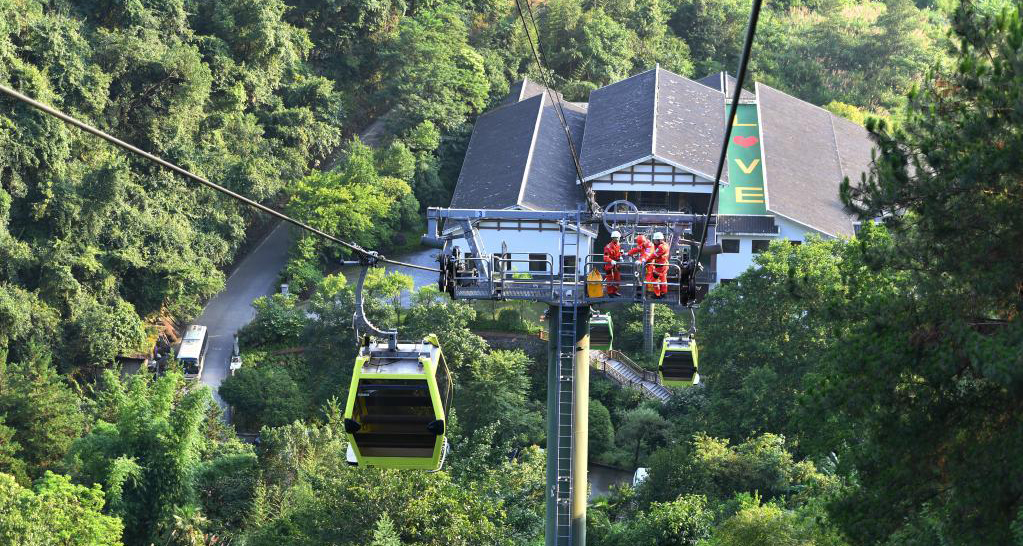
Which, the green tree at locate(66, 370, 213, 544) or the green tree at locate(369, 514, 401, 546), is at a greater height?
the green tree at locate(66, 370, 213, 544)

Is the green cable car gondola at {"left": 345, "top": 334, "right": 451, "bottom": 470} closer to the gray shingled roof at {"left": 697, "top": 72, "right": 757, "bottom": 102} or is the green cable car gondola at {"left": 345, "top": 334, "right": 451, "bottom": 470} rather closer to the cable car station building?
the cable car station building

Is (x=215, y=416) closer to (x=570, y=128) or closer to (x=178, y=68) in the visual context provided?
(x=178, y=68)

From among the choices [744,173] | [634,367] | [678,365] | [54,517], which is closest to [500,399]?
[634,367]

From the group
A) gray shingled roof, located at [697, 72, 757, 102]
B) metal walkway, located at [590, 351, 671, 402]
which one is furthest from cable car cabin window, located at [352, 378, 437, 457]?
gray shingled roof, located at [697, 72, 757, 102]

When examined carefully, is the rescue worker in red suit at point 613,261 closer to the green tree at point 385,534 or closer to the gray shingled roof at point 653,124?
the green tree at point 385,534

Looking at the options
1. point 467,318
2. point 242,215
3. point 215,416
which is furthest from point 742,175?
point 215,416

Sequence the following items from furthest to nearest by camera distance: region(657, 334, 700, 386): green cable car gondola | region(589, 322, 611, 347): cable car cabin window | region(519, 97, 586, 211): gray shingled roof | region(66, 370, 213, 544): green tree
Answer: region(519, 97, 586, 211): gray shingled roof → region(589, 322, 611, 347): cable car cabin window → region(66, 370, 213, 544): green tree → region(657, 334, 700, 386): green cable car gondola

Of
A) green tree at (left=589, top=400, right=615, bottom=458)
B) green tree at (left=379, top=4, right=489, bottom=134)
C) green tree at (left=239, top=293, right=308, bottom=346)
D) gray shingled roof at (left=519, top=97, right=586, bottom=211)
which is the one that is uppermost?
green tree at (left=379, top=4, right=489, bottom=134)

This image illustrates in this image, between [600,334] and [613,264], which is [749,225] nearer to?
[600,334]
